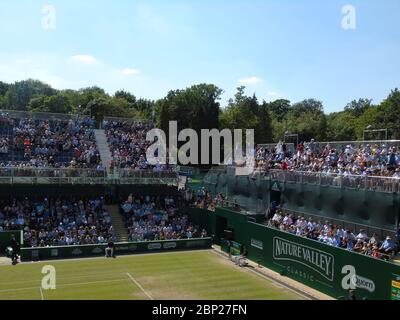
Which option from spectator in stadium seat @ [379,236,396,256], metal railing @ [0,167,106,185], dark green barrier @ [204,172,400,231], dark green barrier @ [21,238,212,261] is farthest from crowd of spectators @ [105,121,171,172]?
spectator in stadium seat @ [379,236,396,256]

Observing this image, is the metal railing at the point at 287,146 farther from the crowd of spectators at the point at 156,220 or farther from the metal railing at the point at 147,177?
the crowd of spectators at the point at 156,220

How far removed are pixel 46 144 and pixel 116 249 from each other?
13092mm

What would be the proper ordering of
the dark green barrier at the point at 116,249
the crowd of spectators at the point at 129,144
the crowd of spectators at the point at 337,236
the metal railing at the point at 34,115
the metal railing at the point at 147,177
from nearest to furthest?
the crowd of spectators at the point at 337,236 < the dark green barrier at the point at 116,249 < the metal railing at the point at 147,177 < the crowd of spectators at the point at 129,144 < the metal railing at the point at 34,115

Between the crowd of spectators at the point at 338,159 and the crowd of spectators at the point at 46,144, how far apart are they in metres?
14.4

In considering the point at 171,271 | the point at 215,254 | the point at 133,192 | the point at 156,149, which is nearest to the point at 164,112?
the point at 156,149

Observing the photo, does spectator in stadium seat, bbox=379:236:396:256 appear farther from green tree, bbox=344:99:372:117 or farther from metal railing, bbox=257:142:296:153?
green tree, bbox=344:99:372:117

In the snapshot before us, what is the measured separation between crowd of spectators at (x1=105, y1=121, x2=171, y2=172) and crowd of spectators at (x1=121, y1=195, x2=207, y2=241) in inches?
108

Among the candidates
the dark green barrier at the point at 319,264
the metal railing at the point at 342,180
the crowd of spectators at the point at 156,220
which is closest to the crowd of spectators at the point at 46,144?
the crowd of spectators at the point at 156,220

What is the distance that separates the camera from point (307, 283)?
905 inches

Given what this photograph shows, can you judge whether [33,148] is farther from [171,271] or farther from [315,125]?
[315,125]

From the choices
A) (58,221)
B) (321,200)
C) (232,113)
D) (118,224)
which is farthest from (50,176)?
(232,113)

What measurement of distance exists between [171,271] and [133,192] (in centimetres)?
1374

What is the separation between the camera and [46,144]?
1497 inches

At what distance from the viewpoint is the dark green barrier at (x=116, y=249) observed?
2767 centimetres
